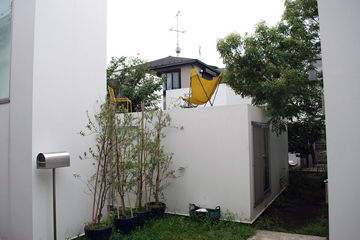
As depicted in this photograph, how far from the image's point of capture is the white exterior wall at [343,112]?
2.69 meters

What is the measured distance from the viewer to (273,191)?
646cm

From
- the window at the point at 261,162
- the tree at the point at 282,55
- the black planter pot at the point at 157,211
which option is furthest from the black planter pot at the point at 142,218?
the tree at the point at 282,55

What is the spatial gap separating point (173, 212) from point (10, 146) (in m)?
3.10

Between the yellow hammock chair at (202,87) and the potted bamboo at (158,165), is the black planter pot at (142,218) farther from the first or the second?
the yellow hammock chair at (202,87)

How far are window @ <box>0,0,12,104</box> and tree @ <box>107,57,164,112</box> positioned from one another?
642 cm

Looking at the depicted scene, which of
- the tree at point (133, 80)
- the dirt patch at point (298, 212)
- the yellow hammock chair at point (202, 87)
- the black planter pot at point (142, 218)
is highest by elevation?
the tree at point (133, 80)

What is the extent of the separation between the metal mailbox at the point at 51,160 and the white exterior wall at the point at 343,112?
3.37 m

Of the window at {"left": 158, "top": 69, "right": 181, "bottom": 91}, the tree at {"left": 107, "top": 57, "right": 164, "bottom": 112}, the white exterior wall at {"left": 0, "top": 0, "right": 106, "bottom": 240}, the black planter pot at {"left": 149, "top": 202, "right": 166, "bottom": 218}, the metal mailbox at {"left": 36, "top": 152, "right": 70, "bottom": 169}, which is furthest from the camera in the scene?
the window at {"left": 158, "top": 69, "right": 181, "bottom": 91}

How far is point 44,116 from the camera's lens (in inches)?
156

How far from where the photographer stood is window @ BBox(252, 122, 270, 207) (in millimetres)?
5203

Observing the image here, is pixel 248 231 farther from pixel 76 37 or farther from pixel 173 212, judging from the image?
pixel 76 37

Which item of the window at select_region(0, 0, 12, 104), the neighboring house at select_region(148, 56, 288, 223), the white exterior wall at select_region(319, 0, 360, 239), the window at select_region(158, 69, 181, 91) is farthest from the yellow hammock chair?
the window at select_region(158, 69, 181, 91)

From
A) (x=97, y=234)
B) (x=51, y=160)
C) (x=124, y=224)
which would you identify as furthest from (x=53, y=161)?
(x=124, y=224)

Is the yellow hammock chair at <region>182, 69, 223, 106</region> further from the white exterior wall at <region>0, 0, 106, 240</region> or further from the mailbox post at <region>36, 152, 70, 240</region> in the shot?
the mailbox post at <region>36, 152, 70, 240</region>
